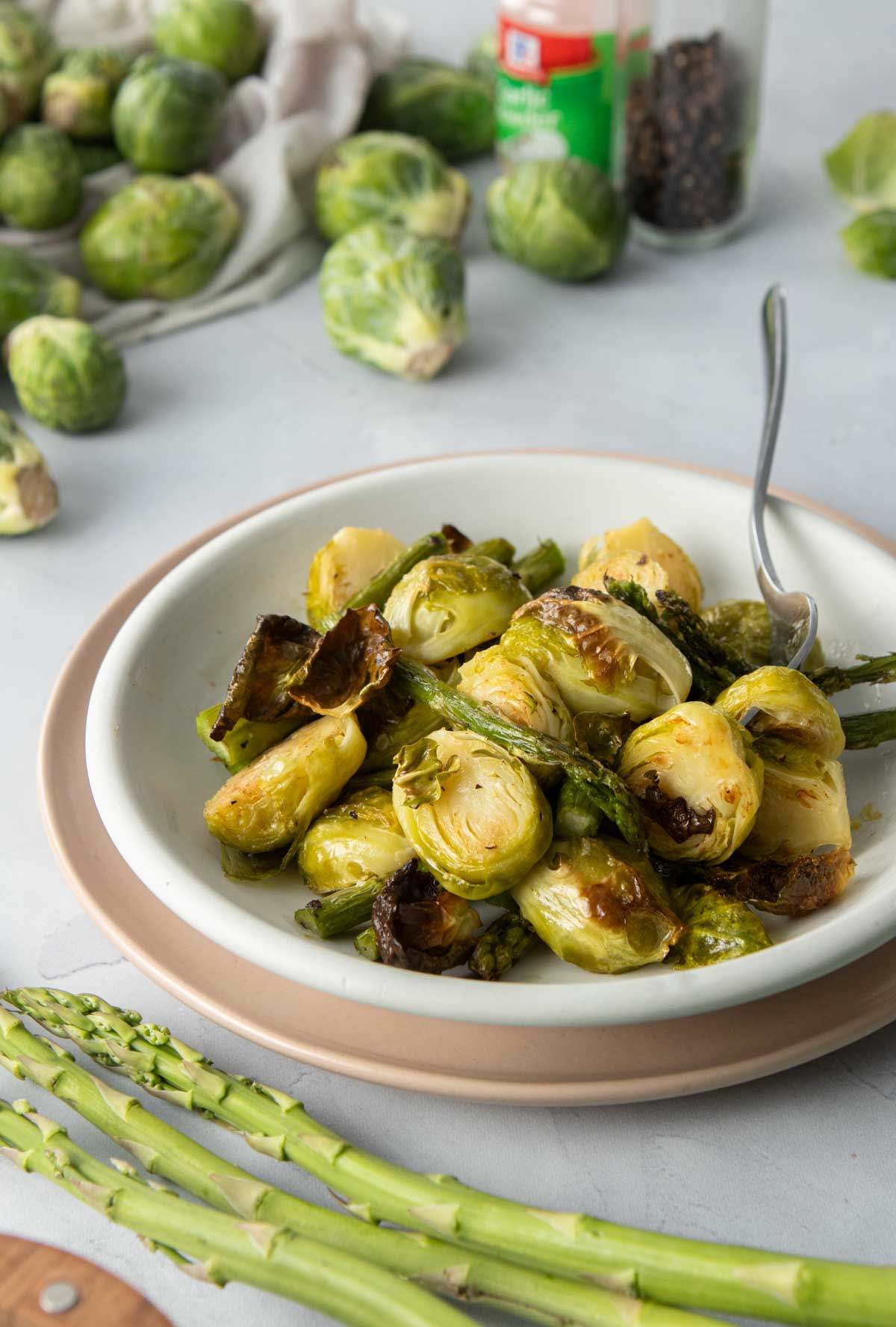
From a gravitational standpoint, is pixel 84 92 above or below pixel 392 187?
above

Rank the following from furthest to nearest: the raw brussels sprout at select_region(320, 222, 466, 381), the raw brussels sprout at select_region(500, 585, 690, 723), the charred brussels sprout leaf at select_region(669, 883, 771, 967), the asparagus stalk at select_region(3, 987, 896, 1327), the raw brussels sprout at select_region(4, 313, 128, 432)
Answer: the raw brussels sprout at select_region(320, 222, 466, 381) < the raw brussels sprout at select_region(4, 313, 128, 432) < the raw brussels sprout at select_region(500, 585, 690, 723) < the charred brussels sprout leaf at select_region(669, 883, 771, 967) < the asparagus stalk at select_region(3, 987, 896, 1327)

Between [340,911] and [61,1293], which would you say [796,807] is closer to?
[340,911]

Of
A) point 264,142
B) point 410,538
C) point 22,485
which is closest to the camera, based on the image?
point 410,538

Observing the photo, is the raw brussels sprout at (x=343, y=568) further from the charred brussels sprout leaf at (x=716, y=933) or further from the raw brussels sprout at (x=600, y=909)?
the charred brussels sprout leaf at (x=716, y=933)

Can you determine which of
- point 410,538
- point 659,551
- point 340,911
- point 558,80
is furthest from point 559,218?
point 340,911

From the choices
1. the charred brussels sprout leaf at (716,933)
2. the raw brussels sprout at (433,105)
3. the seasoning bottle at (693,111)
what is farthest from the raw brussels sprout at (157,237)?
the charred brussels sprout leaf at (716,933)

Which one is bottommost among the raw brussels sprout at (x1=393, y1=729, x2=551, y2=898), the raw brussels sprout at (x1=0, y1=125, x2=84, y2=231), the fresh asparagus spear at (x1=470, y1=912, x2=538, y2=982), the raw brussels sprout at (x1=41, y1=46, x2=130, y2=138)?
the fresh asparagus spear at (x1=470, y1=912, x2=538, y2=982)

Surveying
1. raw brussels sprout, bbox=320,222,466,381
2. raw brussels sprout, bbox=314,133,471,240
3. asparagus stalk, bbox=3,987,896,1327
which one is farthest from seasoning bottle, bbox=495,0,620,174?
asparagus stalk, bbox=3,987,896,1327

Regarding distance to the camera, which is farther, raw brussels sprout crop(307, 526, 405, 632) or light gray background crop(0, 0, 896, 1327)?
raw brussels sprout crop(307, 526, 405, 632)

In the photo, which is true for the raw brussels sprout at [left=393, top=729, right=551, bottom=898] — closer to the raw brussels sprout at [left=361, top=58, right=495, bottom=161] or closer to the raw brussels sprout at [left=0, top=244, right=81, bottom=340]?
the raw brussels sprout at [left=0, top=244, right=81, bottom=340]
